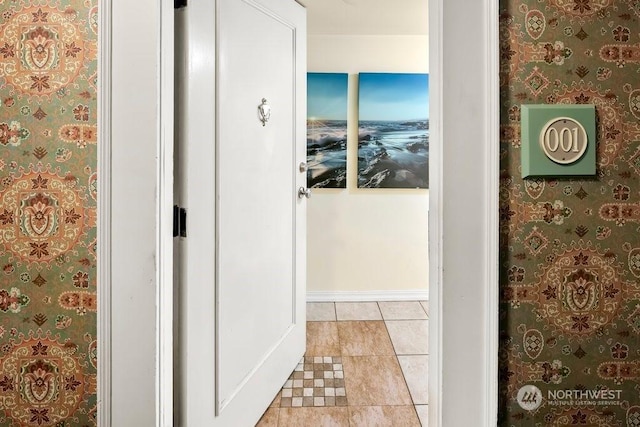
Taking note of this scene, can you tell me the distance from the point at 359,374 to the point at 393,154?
5.82ft

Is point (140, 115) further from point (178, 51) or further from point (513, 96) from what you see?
point (513, 96)

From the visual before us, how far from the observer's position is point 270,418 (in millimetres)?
1789

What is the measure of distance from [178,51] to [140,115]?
328 millimetres

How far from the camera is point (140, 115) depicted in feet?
2.85

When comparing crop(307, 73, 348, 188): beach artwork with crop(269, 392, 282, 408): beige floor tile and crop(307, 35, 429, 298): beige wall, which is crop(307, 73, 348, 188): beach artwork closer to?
crop(307, 35, 429, 298): beige wall

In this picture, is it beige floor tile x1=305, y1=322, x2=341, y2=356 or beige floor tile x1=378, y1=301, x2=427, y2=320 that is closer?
beige floor tile x1=305, y1=322, x2=341, y2=356

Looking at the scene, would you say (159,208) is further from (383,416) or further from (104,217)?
(383,416)

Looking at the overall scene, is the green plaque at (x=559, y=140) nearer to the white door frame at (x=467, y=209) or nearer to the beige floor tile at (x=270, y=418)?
the white door frame at (x=467, y=209)

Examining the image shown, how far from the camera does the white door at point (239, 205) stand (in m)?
1.18

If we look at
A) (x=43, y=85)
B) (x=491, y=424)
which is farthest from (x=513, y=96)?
(x=43, y=85)

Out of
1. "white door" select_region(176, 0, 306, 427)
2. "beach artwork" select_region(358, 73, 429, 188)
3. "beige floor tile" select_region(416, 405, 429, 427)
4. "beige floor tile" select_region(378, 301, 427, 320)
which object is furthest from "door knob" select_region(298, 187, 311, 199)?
"beige floor tile" select_region(378, 301, 427, 320)

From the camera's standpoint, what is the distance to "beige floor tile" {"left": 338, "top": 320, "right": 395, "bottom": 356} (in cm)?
248

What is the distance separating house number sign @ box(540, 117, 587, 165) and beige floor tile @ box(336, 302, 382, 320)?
2.35 meters

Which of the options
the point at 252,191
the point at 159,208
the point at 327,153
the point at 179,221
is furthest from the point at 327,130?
the point at 159,208
